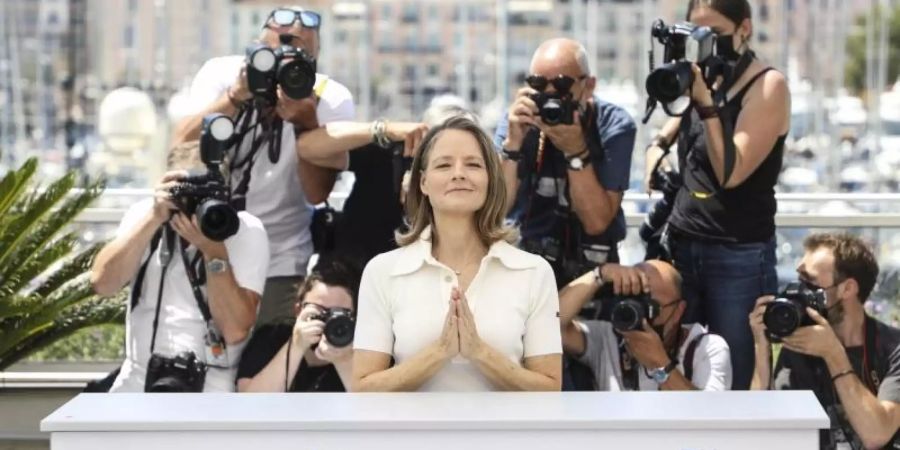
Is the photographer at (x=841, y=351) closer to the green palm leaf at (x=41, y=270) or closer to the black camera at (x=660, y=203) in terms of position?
the black camera at (x=660, y=203)

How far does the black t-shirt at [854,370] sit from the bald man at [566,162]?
2.47ft

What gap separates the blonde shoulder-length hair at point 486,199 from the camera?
4.57 m

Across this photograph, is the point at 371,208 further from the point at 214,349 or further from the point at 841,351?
the point at 841,351

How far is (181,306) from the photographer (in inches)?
235

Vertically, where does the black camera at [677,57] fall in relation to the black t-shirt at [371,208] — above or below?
above

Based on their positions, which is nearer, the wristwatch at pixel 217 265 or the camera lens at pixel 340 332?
the camera lens at pixel 340 332

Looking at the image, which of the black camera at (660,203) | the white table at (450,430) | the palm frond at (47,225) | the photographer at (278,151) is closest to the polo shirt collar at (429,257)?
the white table at (450,430)

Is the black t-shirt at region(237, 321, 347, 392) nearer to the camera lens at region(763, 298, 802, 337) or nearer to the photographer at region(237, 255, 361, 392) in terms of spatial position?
the photographer at region(237, 255, 361, 392)

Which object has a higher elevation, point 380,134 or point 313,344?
point 380,134

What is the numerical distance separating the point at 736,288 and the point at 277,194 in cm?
156

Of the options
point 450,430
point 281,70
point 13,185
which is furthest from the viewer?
point 13,185

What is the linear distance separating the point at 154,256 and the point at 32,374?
4.97 ft

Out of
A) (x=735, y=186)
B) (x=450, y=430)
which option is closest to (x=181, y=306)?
(x=735, y=186)

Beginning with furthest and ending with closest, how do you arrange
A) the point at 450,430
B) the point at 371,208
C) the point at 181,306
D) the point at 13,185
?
the point at 13,185
the point at 371,208
the point at 181,306
the point at 450,430
